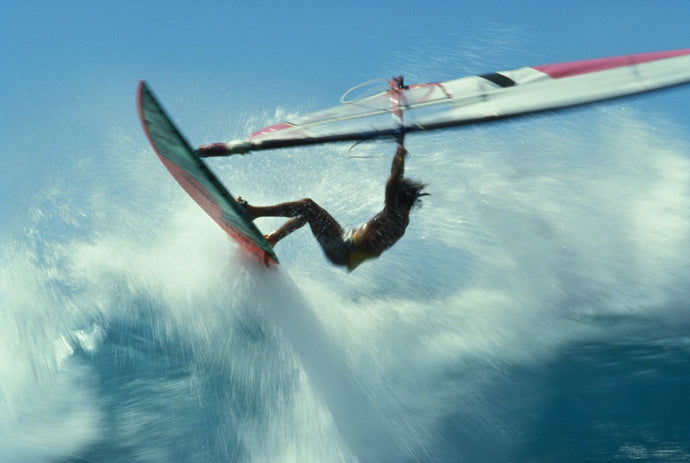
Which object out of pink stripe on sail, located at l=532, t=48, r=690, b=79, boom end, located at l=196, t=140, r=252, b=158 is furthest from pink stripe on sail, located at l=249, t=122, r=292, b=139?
pink stripe on sail, located at l=532, t=48, r=690, b=79

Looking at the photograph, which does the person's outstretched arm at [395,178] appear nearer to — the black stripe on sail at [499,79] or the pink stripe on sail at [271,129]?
the pink stripe on sail at [271,129]

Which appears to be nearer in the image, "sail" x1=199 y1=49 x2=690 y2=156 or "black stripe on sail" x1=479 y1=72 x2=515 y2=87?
"sail" x1=199 y1=49 x2=690 y2=156

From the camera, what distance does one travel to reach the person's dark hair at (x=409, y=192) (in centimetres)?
385

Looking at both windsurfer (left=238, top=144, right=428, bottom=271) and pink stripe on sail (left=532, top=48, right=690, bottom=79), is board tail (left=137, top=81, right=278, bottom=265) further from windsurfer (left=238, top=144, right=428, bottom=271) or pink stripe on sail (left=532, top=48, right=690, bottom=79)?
pink stripe on sail (left=532, top=48, right=690, bottom=79)

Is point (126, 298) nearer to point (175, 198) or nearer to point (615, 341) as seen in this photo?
point (175, 198)

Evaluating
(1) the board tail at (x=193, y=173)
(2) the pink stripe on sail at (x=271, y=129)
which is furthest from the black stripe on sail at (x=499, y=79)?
(1) the board tail at (x=193, y=173)

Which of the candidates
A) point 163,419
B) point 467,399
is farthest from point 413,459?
point 163,419

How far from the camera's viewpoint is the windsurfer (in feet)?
12.7

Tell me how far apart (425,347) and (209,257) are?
2.16m

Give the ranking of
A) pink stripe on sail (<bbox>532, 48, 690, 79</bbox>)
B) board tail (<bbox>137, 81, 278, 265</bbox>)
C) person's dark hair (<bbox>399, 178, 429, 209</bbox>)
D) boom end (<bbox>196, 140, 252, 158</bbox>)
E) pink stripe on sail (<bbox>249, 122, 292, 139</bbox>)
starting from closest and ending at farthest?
board tail (<bbox>137, 81, 278, 265</bbox>) → boom end (<bbox>196, 140, 252, 158</bbox>) → person's dark hair (<bbox>399, 178, 429, 209</bbox>) → pink stripe on sail (<bbox>532, 48, 690, 79</bbox>) → pink stripe on sail (<bbox>249, 122, 292, 139</bbox>)

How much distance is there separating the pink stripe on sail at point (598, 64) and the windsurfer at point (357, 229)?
1.41m

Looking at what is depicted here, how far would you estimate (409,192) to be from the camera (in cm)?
388

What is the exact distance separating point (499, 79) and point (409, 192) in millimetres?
1204

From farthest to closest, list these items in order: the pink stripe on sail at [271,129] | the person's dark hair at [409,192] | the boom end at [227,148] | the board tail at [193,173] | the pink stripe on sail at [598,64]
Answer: the pink stripe on sail at [271,129], the pink stripe on sail at [598,64], the person's dark hair at [409,192], the boom end at [227,148], the board tail at [193,173]
